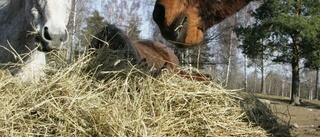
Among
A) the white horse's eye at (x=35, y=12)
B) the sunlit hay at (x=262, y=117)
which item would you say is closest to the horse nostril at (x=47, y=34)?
the white horse's eye at (x=35, y=12)

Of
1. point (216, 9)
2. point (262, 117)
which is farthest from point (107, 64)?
point (262, 117)

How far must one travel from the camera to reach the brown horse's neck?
9.77 ft

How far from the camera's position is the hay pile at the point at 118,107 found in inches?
94.3

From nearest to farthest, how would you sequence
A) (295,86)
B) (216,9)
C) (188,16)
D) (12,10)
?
(188,16)
(216,9)
(12,10)
(295,86)

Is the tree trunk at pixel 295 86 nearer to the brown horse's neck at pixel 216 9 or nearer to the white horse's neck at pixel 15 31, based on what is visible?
the brown horse's neck at pixel 216 9

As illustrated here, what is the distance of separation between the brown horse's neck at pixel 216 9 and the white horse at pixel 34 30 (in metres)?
1.25

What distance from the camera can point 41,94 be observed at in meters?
2.66

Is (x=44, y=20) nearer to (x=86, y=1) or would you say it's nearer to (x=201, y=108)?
(x=201, y=108)

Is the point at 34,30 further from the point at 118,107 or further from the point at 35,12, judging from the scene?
the point at 118,107

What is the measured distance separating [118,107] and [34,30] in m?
1.30

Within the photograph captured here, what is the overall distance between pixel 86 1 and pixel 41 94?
71.9 ft

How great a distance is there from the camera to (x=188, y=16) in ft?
9.20

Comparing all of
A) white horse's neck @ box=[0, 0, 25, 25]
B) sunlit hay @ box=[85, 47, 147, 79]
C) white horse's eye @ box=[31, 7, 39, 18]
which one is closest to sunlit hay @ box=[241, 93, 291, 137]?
sunlit hay @ box=[85, 47, 147, 79]

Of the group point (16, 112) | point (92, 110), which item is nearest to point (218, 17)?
point (92, 110)
